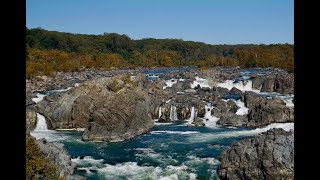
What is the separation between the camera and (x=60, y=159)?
62.2 ft

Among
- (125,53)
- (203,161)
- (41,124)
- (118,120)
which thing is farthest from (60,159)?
(125,53)

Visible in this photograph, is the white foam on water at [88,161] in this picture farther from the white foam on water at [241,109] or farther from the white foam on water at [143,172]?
the white foam on water at [241,109]

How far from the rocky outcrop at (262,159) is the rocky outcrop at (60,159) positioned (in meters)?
6.22

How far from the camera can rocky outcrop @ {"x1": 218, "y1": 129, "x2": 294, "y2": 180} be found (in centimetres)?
1689

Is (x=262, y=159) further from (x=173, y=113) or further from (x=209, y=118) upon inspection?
(x=173, y=113)

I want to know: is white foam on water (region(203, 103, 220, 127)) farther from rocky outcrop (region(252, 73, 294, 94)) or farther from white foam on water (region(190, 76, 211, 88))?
white foam on water (region(190, 76, 211, 88))

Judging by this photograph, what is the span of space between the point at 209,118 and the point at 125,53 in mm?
97145

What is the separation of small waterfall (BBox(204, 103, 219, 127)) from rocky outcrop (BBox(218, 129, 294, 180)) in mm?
13724

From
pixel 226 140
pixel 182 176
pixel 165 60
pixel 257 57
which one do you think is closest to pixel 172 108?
pixel 226 140

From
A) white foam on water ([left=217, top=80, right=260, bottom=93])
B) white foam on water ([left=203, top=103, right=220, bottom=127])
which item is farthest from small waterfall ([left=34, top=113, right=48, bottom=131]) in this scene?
white foam on water ([left=217, top=80, right=260, bottom=93])
